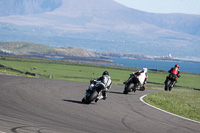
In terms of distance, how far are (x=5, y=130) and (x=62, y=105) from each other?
7173 mm

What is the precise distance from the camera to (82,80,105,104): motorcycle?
1977 cm

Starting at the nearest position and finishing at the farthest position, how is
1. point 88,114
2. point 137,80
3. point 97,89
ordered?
point 88,114 → point 97,89 → point 137,80

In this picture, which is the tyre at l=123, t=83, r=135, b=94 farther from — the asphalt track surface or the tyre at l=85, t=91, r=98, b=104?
the asphalt track surface

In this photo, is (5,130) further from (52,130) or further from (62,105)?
(62,105)

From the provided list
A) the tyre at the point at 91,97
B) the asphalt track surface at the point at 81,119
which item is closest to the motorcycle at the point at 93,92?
the tyre at the point at 91,97

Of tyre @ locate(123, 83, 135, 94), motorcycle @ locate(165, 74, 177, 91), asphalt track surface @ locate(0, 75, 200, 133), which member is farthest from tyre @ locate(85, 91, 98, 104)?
→ motorcycle @ locate(165, 74, 177, 91)

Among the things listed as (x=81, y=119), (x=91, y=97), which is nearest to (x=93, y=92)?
(x=91, y=97)

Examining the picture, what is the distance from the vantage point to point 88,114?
16.1 metres

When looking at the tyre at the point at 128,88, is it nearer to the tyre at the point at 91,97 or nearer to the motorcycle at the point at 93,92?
the motorcycle at the point at 93,92

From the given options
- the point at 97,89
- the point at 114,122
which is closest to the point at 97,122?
the point at 114,122

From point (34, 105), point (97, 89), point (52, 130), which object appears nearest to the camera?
point (52, 130)

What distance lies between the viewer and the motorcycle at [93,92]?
19773mm

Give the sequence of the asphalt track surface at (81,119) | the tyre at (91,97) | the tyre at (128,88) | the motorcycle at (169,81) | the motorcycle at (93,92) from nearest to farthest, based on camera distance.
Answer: the asphalt track surface at (81,119)
the tyre at (91,97)
the motorcycle at (93,92)
the tyre at (128,88)
the motorcycle at (169,81)

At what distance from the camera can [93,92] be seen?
66.3 feet
